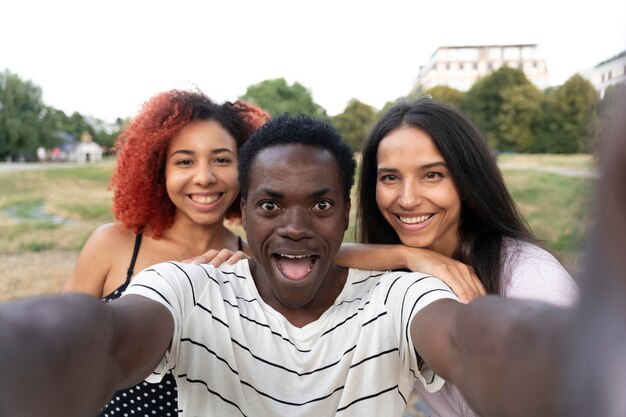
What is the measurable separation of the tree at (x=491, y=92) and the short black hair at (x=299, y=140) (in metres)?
23.6

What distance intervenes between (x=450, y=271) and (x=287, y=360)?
0.76 m

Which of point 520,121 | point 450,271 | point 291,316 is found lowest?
point 291,316

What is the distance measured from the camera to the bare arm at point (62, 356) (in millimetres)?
786

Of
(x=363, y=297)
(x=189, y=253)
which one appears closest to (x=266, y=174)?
(x=363, y=297)

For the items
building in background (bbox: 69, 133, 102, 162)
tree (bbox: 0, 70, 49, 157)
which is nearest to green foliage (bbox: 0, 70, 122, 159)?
tree (bbox: 0, 70, 49, 157)

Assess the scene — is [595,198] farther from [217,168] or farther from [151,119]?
[151,119]

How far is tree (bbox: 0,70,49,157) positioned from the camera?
130 ft

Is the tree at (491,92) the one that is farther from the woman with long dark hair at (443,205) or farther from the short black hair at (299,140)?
the short black hair at (299,140)

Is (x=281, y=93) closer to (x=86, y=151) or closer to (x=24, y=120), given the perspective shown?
(x=24, y=120)

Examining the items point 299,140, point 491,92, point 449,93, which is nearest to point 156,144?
point 299,140

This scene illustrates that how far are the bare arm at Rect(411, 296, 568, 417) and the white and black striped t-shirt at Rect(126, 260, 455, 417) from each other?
55cm

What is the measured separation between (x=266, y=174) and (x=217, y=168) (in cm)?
95

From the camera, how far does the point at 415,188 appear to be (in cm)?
237

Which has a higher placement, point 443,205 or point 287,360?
point 443,205
